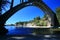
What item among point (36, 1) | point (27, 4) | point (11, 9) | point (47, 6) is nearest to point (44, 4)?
point (47, 6)

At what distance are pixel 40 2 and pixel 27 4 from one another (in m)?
6.19

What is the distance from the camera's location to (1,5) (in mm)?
17203

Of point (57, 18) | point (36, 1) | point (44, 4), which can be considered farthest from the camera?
point (57, 18)

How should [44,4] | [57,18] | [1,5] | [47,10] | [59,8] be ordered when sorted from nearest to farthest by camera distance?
[1,5]
[44,4]
[47,10]
[57,18]
[59,8]

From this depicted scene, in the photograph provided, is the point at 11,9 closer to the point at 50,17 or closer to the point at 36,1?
the point at 36,1

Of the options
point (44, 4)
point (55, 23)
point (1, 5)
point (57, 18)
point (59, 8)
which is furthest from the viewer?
point (59, 8)

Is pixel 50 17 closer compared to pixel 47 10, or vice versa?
pixel 47 10

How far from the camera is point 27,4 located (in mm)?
39500

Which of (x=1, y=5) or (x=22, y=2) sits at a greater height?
(x=22, y=2)

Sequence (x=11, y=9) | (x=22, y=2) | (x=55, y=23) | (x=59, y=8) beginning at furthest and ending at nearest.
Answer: (x=59, y=8) → (x=55, y=23) → (x=22, y=2) → (x=11, y=9)

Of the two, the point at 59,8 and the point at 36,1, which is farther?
the point at 59,8

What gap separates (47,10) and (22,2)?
47.9 ft

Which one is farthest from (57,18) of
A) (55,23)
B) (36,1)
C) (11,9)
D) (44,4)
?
(11,9)

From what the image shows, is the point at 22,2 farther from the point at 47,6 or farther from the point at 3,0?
the point at 3,0
